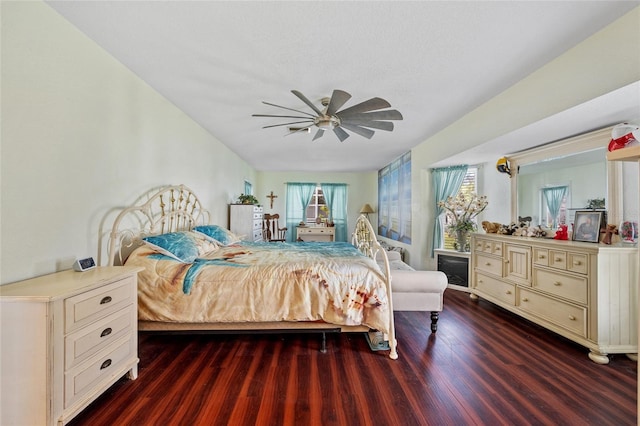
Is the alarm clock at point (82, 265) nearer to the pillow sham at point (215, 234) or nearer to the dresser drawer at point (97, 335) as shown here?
the dresser drawer at point (97, 335)

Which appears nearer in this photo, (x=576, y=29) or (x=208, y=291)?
(x=576, y=29)

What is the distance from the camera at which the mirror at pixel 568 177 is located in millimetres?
2344

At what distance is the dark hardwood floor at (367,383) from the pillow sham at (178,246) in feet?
2.67

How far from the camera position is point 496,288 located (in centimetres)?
305

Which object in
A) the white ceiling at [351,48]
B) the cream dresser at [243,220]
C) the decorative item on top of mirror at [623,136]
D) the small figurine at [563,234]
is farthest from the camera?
the cream dresser at [243,220]

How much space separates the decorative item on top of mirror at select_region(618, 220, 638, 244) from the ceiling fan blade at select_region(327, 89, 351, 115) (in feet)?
8.94

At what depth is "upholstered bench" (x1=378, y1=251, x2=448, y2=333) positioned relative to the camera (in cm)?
239

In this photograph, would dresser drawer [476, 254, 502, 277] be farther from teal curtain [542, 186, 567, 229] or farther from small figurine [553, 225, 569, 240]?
teal curtain [542, 186, 567, 229]

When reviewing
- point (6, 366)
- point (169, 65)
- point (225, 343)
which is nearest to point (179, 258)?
point (225, 343)

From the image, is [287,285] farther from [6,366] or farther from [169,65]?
[169,65]

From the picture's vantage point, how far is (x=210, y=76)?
2.26 meters

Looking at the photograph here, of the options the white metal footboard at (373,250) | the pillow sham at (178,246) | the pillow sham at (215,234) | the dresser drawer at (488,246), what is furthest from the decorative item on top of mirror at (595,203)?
the pillow sham at (215,234)

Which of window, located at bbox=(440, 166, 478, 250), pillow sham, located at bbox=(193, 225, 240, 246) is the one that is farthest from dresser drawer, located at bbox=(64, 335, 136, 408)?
window, located at bbox=(440, 166, 478, 250)

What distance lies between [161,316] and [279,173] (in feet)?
17.9
